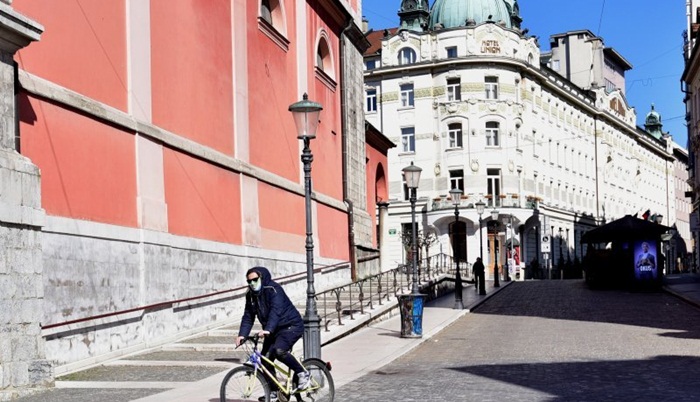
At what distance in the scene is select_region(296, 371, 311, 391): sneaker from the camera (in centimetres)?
1110

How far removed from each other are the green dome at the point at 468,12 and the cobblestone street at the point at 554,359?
135 feet

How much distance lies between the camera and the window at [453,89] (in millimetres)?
66062

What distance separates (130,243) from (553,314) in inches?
559

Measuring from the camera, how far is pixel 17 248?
13047 mm

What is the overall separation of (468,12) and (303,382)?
59770 mm

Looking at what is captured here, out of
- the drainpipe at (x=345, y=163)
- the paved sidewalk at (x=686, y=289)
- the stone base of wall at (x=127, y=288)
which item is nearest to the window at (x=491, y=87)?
the paved sidewalk at (x=686, y=289)

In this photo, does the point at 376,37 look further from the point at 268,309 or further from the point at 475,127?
the point at 268,309

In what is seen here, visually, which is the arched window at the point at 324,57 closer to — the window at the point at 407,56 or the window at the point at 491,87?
the window at the point at 491,87

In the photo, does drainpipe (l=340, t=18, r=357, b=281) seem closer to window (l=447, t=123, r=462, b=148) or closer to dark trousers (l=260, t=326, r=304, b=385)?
dark trousers (l=260, t=326, r=304, b=385)

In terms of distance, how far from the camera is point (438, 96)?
6650 centimetres

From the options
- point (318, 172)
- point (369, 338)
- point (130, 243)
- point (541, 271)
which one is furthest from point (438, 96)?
point (130, 243)

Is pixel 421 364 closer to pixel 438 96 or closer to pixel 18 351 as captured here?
pixel 18 351

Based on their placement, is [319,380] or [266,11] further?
[266,11]

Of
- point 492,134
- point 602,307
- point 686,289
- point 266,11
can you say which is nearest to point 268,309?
point 266,11
